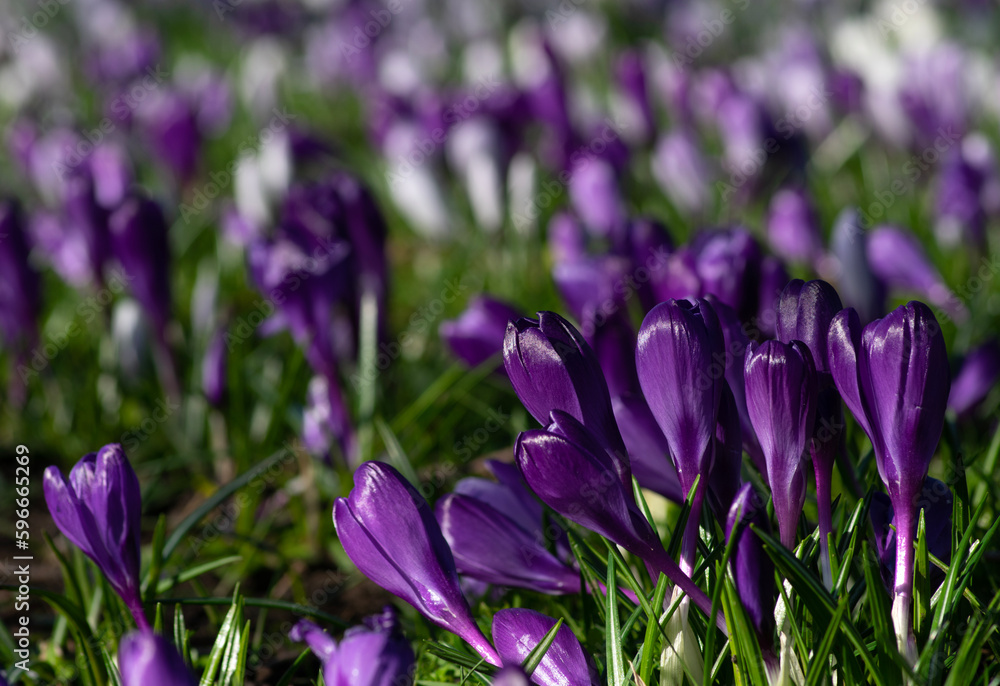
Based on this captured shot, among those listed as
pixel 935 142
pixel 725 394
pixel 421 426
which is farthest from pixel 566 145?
pixel 725 394

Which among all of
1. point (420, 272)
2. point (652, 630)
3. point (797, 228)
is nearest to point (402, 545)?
point (652, 630)

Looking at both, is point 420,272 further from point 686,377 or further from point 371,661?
point 371,661

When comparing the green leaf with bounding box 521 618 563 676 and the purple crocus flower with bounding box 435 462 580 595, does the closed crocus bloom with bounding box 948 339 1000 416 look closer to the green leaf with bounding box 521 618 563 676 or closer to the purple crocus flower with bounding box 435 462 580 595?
the purple crocus flower with bounding box 435 462 580 595

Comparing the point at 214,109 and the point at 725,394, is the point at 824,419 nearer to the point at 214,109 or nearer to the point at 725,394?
the point at 725,394

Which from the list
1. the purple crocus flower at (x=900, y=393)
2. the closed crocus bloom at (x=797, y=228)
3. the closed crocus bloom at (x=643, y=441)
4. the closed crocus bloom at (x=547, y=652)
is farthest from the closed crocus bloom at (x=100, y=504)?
the closed crocus bloom at (x=797, y=228)

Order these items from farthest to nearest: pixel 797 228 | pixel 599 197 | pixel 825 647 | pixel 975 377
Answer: pixel 599 197 → pixel 797 228 → pixel 975 377 → pixel 825 647

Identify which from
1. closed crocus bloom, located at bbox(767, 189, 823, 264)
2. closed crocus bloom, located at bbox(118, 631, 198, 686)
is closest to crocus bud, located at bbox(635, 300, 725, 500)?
closed crocus bloom, located at bbox(118, 631, 198, 686)

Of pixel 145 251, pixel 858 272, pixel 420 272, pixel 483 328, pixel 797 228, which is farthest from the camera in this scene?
pixel 420 272
